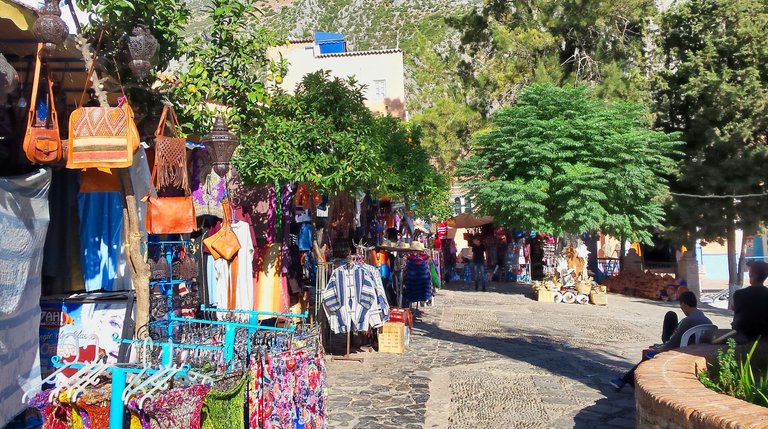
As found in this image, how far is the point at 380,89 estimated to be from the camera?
31.5 meters

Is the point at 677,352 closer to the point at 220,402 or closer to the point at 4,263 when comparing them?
the point at 220,402

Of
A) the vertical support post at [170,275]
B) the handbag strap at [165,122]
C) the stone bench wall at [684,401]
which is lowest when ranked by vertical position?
the stone bench wall at [684,401]

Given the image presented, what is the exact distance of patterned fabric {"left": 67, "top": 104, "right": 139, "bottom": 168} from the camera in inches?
180

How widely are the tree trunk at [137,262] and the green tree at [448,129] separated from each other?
82.7 ft

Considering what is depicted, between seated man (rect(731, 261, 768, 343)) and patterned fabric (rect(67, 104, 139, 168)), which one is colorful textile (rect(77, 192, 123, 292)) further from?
seated man (rect(731, 261, 768, 343))

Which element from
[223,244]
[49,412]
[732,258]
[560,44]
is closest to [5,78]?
[49,412]

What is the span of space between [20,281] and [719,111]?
21.4 m

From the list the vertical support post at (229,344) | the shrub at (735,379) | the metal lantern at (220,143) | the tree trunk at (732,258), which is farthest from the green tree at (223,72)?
the tree trunk at (732,258)

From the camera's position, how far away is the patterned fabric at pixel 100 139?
458cm

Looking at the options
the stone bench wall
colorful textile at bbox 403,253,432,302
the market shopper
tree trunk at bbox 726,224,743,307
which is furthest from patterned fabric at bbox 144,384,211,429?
tree trunk at bbox 726,224,743,307

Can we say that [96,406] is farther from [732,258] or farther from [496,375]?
[732,258]

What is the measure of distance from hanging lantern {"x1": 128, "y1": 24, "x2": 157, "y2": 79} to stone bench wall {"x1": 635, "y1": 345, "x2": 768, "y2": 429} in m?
4.80

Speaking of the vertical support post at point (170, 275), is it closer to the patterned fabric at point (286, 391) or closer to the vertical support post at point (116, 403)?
the patterned fabric at point (286, 391)

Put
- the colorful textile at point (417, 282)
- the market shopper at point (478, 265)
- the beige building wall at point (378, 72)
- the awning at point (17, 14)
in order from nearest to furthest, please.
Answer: the awning at point (17, 14) < the colorful textile at point (417, 282) < the market shopper at point (478, 265) < the beige building wall at point (378, 72)
